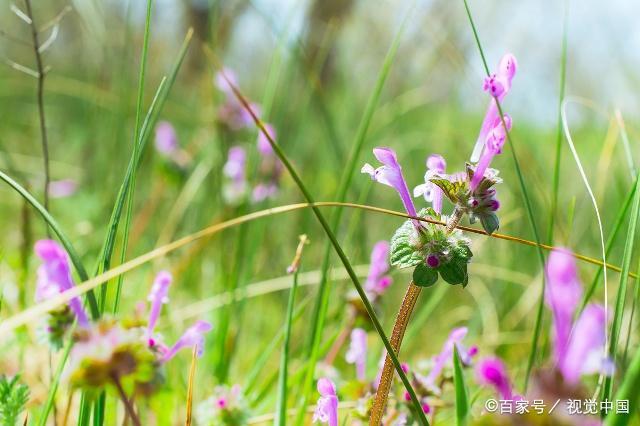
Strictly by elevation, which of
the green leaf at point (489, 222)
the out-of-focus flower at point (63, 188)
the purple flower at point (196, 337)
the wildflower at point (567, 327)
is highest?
the out-of-focus flower at point (63, 188)

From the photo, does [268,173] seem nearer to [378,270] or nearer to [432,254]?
[378,270]

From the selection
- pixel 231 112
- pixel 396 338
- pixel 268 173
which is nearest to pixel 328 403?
pixel 396 338

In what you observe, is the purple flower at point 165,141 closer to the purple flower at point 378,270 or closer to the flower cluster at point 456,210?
the purple flower at point 378,270

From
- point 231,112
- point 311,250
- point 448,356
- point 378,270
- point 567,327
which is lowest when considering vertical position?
point 567,327

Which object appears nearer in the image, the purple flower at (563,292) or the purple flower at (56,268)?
the purple flower at (563,292)

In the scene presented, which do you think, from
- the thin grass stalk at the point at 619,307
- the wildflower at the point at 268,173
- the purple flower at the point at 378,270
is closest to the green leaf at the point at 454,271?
the thin grass stalk at the point at 619,307

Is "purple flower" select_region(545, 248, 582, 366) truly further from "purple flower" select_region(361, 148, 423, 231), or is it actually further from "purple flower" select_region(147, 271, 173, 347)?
"purple flower" select_region(147, 271, 173, 347)

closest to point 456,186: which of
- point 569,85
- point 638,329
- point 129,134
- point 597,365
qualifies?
point 597,365

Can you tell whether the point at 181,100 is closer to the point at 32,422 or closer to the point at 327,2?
the point at 327,2
